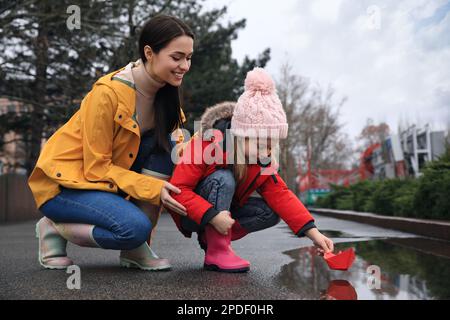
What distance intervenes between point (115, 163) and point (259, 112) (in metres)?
0.90

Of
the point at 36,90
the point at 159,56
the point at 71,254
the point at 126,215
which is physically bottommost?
the point at 71,254

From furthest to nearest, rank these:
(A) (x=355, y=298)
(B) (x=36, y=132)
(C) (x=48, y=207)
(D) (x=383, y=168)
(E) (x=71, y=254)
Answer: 1. (D) (x=383, y=168)
2. (B) (x=36, y=132)
3. (E) (x=71, y=254)
4. (C) (x=48, y=207)
5. (A) (x=355, y=298)

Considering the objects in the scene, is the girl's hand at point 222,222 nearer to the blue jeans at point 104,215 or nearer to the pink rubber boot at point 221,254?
the pink rubber boot at point 221,254

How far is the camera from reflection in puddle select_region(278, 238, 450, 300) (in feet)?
7.79

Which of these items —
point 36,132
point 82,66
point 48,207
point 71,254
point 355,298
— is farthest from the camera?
point 36,132

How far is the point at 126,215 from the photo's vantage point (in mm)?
2771

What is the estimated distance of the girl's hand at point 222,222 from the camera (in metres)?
2.78

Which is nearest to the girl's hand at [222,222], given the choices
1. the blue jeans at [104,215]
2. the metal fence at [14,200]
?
the blue jeans at [104,215]

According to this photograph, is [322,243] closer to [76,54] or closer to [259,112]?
[259,112]

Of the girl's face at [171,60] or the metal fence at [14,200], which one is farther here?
the metal fence at [14,200]

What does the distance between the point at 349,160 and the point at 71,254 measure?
153 ft
